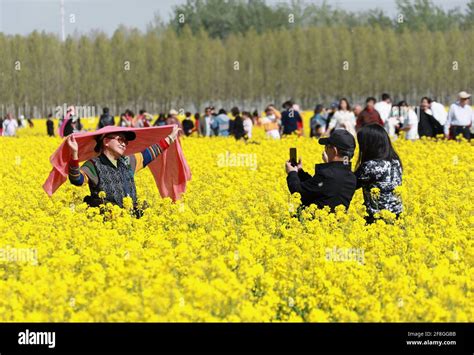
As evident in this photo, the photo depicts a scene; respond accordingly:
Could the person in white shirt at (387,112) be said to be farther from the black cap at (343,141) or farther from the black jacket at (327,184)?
the black cap at (343,141)

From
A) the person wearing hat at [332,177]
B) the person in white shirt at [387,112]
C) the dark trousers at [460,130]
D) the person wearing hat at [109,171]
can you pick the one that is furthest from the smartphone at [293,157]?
the person in white shirt at [387,112]

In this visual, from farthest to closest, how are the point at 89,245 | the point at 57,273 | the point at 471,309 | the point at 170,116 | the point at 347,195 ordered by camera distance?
the point at 170,116, the point at 347,195, the point at 89,245, the point at 57,273, the point at 471,309

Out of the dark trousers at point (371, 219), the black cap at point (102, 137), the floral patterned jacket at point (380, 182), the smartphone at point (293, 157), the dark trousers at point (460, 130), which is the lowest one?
the dark trousers at point (460, 130)

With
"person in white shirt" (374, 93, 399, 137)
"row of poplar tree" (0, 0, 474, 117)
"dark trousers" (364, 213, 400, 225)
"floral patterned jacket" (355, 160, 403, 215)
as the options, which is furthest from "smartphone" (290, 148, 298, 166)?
"row of poplar tree" (0, 0, 474, 117)

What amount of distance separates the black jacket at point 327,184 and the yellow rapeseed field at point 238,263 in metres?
0.15

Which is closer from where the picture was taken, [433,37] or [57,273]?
[57,273]

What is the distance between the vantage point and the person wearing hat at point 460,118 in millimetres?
20880

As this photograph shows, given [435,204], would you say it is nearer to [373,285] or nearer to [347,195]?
[347,195]

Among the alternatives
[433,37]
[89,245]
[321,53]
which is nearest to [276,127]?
[89,245]

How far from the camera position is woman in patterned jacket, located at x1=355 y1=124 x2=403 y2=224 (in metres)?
8.93

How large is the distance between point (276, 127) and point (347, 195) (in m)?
16.9

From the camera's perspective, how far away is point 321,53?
91.5 meters

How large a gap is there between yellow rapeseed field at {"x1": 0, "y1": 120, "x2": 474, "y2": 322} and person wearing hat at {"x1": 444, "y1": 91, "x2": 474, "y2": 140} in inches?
350

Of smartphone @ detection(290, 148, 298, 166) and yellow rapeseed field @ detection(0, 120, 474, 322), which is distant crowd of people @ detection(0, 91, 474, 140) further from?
smartphone @ detection(290, 148, 298, 166)
